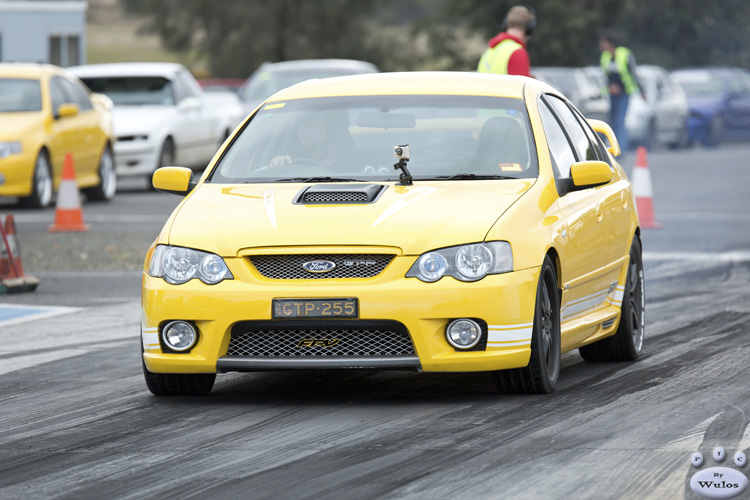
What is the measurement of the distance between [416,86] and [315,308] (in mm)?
1836

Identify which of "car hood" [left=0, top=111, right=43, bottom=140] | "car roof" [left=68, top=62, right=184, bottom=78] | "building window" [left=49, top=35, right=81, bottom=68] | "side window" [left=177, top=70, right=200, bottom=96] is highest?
"car hood" [left=0, top=111, right=43, bottom=140]

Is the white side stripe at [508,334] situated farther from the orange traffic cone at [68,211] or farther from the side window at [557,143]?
the orange traffic cone at [68,211]

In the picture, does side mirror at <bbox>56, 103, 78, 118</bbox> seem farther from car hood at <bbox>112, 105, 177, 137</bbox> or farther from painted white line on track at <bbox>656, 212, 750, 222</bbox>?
painted white line on track at <bbox>656, 212, 750, 222</bbox>

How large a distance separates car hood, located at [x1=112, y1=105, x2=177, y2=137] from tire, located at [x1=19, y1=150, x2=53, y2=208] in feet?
9.20

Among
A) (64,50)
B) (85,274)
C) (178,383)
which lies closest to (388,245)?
(178,383)

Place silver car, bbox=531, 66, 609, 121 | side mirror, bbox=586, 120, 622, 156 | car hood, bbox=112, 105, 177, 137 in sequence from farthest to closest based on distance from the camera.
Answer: silver car, bbox=531, 66, 609, 121 → car hood, bbox=112, 105, 177, 137 → side mirror, bbox=586, 120, 622, 156

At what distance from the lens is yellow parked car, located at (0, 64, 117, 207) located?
19.8 m

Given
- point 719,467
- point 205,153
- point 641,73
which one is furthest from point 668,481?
point 641,73

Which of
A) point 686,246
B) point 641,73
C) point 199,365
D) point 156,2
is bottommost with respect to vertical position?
point 156,2

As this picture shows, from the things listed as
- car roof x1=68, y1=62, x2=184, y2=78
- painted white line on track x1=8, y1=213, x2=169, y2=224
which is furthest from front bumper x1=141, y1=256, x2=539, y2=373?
car roof x1=68, y1=62, x2=184, y2=78

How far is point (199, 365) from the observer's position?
7.50 m

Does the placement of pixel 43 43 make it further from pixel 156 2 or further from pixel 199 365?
pixel 199 365

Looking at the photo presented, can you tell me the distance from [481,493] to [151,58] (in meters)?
96.1

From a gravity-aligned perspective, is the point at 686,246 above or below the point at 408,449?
below
